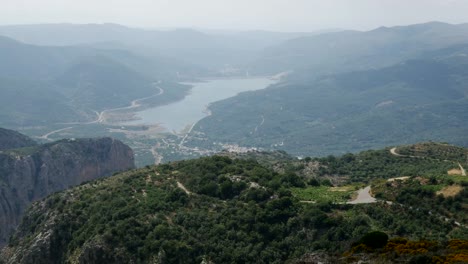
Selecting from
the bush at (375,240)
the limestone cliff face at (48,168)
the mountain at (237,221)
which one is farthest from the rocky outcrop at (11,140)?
the bush at (375,240)

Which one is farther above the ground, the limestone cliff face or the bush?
the bush

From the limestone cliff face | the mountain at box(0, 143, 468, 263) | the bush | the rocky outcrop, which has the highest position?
the bush

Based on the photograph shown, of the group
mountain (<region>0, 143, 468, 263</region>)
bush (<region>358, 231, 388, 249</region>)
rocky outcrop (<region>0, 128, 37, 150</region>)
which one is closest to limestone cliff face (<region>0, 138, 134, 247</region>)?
rocky outcrop (<region>0, 128, 37, 150</region>)

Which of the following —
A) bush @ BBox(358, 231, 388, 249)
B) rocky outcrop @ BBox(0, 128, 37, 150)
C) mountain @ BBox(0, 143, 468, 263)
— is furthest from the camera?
rocky outcrop @ BBox(0, 128, 37, 150)

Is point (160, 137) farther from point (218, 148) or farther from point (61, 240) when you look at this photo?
point (61, 240)

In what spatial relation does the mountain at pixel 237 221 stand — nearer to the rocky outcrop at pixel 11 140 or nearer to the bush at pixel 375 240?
the bush at pixel 375 240

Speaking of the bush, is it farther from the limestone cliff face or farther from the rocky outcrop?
the rocky outcrop

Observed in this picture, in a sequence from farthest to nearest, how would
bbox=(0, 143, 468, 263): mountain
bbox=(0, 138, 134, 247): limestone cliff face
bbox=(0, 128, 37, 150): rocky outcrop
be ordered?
bbox=(0, 128, 37, 150): rocky outcrop → bbox=(0, 138, 134, 247): limestone cliff face → bbox=(0, 143, 468, 263): mountain

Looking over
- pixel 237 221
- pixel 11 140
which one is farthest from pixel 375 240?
pixel 11 140
